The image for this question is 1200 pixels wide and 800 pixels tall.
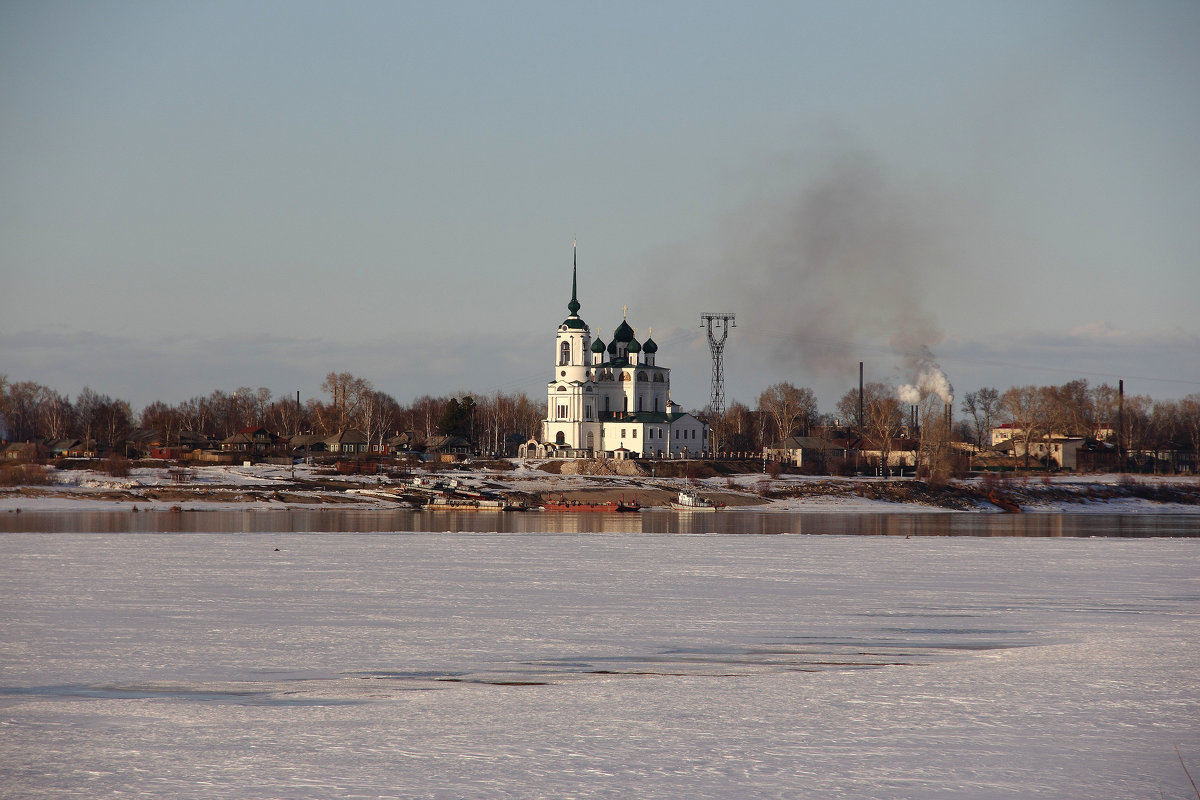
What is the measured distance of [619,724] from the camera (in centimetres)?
1205

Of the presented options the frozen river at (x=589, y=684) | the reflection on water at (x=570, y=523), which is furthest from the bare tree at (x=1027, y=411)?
the frozen river at (x=589, y=684)

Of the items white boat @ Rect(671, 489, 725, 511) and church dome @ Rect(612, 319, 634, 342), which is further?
church dome @ Rect(612, 319, 634, 342)

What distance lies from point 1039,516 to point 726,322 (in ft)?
143

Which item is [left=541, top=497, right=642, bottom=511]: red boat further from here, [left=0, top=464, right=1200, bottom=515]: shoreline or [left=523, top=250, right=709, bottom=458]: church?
[left=523, top=250, right=709, bottom=458]: church

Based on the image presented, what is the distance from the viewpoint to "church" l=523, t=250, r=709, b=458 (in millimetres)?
108312

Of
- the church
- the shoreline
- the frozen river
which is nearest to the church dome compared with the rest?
the church

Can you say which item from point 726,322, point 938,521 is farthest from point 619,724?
point 726,322

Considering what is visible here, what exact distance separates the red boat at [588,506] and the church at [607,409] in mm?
30495

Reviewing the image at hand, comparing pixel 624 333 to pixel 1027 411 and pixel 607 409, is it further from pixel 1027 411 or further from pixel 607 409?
pixel 1027 411

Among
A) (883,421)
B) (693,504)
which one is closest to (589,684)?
(693,504)

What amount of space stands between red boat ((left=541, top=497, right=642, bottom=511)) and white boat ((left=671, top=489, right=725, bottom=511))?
107 inches

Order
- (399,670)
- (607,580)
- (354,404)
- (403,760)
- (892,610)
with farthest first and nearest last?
(354,404) → (607,580) → (892,610) → (399,670) → (403,760)

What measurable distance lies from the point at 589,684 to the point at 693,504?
58438 millimetres

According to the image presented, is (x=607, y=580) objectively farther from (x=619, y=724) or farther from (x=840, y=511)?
(x=840, y=511)
